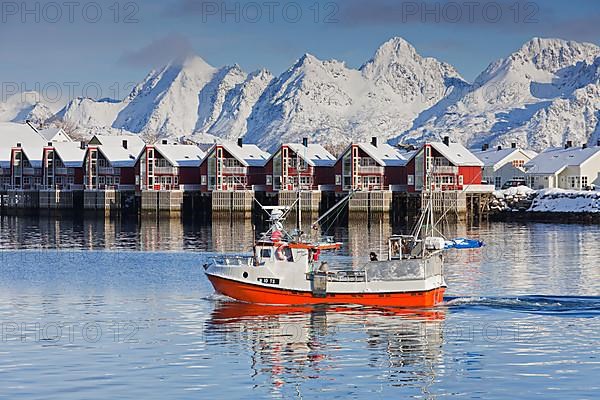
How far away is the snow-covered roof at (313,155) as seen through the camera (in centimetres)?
12575

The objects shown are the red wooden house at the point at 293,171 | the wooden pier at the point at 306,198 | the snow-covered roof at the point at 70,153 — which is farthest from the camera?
the snow-covered roof at the point at 70,153

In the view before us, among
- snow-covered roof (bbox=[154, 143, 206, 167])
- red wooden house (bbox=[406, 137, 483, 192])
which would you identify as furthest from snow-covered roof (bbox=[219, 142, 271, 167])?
red wooden house (bbox=[406, 137, 483, 192])

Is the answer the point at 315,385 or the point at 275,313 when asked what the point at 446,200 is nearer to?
the point at 275,313

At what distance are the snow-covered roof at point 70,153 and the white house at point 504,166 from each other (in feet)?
184

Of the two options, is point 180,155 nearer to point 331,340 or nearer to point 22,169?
point 22,169

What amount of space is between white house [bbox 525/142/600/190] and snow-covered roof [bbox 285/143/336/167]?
30.0 meters

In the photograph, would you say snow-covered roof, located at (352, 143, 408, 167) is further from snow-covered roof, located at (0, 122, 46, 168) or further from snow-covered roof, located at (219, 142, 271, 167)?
snow-covered roof, located at (0, 122, 46, 168)

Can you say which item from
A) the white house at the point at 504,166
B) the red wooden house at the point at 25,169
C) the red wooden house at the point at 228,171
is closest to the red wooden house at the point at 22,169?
the red wooden house at the point at 25,169

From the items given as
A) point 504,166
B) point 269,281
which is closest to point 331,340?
point 269,281

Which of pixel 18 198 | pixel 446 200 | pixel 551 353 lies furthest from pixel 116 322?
pixel 18 198

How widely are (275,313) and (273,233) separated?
3886 millimetres

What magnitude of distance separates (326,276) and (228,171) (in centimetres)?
8558

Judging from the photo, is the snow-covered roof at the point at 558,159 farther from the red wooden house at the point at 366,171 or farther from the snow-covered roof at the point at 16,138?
the snow-covered roof at the point at 16,138

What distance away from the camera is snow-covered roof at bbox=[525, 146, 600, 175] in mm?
141375
